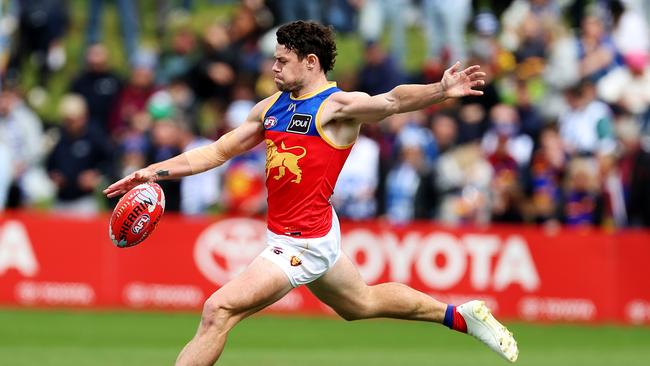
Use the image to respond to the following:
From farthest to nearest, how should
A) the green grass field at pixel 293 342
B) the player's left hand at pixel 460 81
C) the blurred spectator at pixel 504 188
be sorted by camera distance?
the blurred spectator at pixel 504 188, the green grass field at pixel 293 342, the player's left hand at pixel 460 81

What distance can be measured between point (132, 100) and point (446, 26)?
5.61m

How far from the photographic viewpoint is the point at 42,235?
64.2 feet

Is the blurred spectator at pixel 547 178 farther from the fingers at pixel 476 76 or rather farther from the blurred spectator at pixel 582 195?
the fingers at pixel 476 76

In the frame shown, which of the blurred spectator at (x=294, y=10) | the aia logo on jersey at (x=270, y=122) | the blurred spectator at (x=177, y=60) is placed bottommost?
the blurred spectator at (x=177, y=60)

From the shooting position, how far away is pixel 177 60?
22.7 m

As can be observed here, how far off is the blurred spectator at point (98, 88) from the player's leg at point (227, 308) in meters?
11.9

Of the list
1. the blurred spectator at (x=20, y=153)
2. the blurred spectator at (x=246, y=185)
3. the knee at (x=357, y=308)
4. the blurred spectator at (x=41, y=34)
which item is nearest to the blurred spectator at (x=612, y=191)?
the blurred spectator at (x=246, y=185)

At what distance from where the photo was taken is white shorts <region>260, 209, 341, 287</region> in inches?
413

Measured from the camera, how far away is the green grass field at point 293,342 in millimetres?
15312

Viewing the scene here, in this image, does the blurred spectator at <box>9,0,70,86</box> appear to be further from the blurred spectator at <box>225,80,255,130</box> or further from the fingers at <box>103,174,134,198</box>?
the fingers at <box>103,174,134,198</box>

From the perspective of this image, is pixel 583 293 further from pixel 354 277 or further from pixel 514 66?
pixel 354 277

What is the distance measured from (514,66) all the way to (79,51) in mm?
8425

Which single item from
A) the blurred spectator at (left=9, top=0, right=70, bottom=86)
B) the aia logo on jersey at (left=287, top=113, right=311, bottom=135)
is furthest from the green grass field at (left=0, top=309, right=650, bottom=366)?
the blurred spectator at (left=9, top=0, right=70, bottom=86)

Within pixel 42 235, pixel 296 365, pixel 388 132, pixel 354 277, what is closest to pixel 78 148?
pixel 42 235
